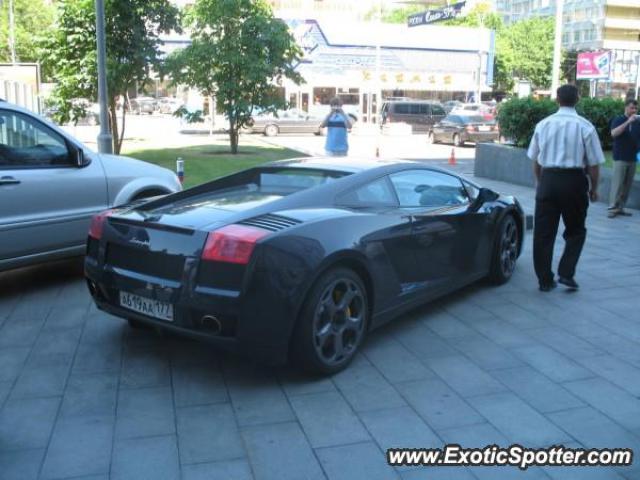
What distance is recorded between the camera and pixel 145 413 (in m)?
3.96

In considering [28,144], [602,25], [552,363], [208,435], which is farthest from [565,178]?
[602,25]

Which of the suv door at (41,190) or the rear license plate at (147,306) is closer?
the rear license plate at (147,306)

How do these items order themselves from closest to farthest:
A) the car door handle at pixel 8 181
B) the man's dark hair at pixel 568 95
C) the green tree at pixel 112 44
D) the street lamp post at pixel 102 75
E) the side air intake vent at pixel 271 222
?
the side air intake vent at pixel 271 222
the car door handle at pixel 8 181
the man's dark hair at pixel 568 95
the street lamp post at pixel 102 75
the green tree at pixel 112 44

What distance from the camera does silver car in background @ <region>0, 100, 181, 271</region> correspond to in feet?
20.1

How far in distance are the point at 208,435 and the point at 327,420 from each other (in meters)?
0.66

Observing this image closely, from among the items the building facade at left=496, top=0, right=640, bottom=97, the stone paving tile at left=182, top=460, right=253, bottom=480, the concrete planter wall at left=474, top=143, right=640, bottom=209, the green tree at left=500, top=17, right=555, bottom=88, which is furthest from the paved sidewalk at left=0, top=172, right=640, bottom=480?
the building facade at left=496, top=0, right=640, bottom=97

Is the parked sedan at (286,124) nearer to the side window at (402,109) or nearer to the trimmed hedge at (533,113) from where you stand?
the side window at (402,109)

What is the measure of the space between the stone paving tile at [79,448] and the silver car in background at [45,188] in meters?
2.82

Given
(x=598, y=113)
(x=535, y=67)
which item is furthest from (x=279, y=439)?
(x=535, y=67)

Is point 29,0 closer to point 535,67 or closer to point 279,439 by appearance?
point 535,67

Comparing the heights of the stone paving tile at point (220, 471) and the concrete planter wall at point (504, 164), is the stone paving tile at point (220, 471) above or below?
below

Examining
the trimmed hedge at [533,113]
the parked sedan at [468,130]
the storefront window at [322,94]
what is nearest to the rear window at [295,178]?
the trimmed hedge at [533,113]

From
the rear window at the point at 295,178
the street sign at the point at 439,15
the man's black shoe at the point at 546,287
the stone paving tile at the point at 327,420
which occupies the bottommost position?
the stone paving tile at the point at 327,420

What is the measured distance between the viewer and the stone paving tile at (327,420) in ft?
12.0
